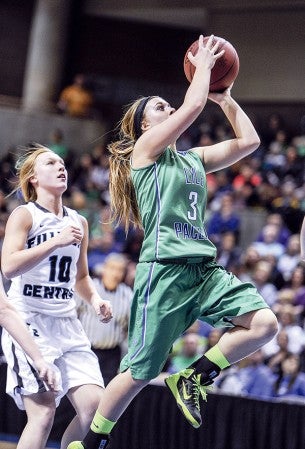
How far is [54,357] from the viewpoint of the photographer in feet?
17.1

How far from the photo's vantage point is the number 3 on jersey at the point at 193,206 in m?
5.08

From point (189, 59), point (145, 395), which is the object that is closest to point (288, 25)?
point (145, 395)

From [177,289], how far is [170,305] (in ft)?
0.30

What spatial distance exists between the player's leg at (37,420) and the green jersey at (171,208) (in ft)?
2.86

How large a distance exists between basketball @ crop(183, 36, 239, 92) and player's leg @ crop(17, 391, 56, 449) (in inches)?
71.0

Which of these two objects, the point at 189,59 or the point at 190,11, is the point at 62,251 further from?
the point at 190,11

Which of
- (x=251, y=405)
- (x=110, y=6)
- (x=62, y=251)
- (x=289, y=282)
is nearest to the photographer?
→ (x=62, y=251)

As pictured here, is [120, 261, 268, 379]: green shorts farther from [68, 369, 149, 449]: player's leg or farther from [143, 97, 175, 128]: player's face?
[143, 97, 175, 128]: player's face

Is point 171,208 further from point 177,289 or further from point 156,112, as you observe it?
point 156,112

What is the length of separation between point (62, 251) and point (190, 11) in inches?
545

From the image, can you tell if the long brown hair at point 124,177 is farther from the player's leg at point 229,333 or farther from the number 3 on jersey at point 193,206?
the player's leg at point 229,333

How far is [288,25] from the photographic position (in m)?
17.5

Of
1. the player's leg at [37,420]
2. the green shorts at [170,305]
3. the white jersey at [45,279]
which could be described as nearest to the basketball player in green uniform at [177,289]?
the green shorts at [170,305]

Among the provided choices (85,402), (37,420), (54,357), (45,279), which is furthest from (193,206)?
(37,420)
